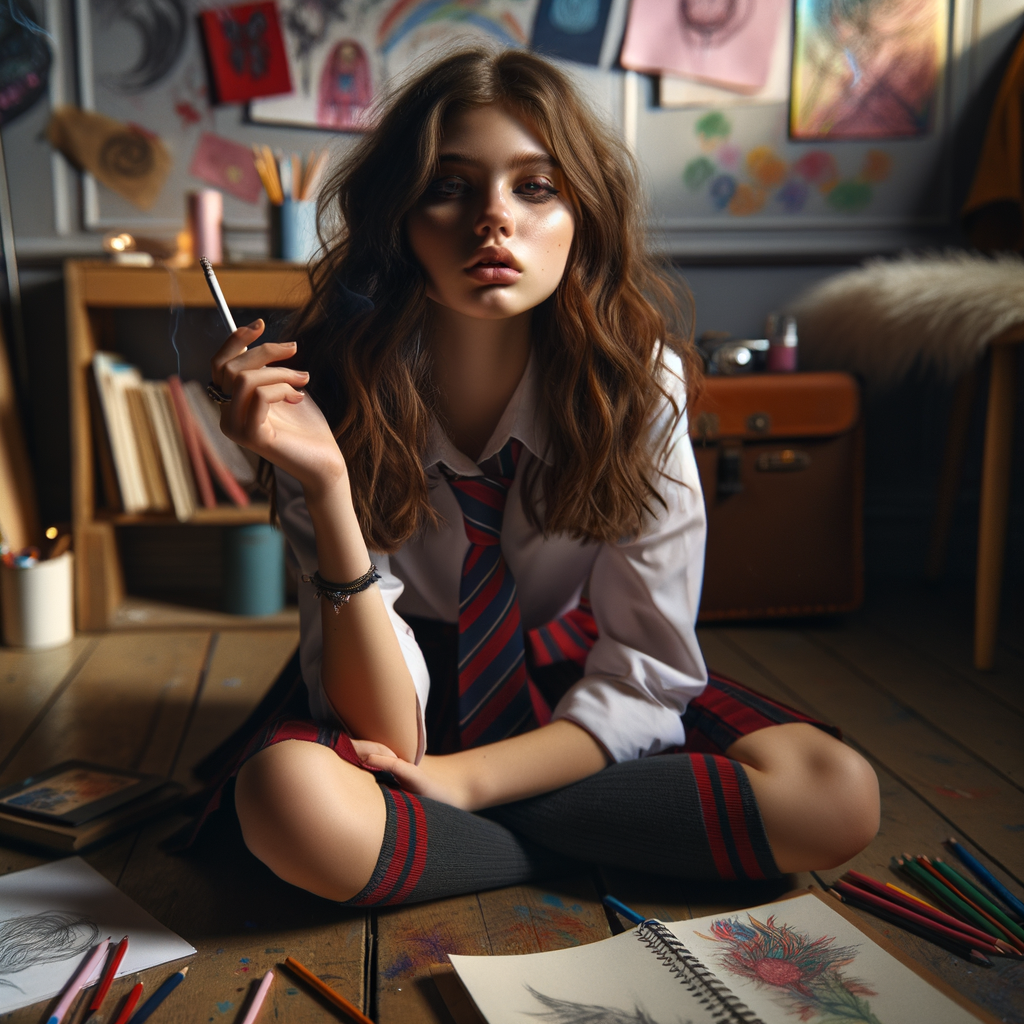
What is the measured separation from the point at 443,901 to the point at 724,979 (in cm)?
30

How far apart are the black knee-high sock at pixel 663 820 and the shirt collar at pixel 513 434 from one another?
36 centimetres

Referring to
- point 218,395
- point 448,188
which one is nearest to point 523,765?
point 218,395

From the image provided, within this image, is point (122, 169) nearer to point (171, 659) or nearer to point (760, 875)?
point (171, 659)

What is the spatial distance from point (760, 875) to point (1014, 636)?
1168 millimetres

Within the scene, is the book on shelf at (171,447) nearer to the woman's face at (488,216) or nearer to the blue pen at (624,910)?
the woman's face at (488,216)

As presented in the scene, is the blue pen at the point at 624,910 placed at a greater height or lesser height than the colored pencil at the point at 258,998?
lesser

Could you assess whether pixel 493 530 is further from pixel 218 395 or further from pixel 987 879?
pixel 987 879

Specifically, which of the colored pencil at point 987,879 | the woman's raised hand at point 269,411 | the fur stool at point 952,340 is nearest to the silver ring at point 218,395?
the woman's raised hand at point 269,411

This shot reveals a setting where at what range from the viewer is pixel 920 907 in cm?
88

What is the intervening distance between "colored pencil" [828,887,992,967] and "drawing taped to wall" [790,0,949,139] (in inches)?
70.4

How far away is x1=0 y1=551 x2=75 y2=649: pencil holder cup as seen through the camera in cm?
175

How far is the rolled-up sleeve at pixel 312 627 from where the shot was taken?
964 mm

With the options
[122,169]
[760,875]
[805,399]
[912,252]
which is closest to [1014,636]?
[805,399]

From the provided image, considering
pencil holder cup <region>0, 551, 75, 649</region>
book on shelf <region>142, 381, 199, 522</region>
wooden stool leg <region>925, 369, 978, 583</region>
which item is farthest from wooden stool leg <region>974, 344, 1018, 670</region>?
pencil holder cup <region>0, 551, 75, 649</region>
